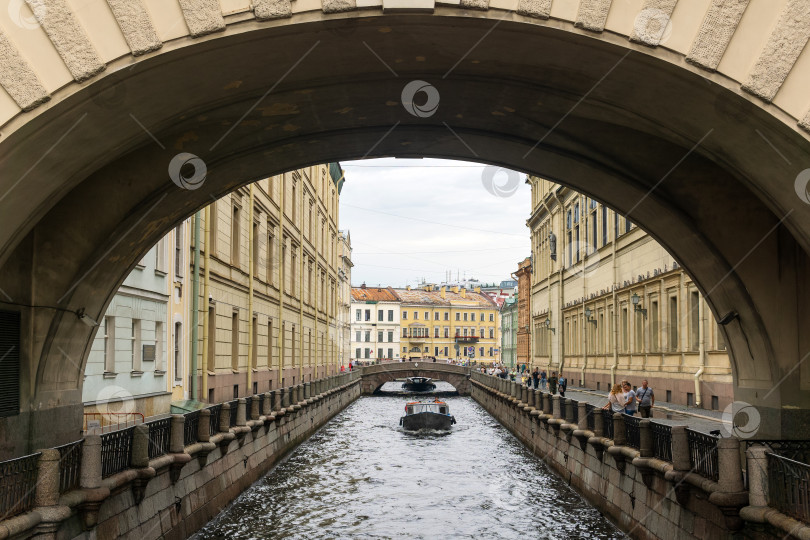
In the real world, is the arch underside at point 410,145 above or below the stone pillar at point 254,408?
above

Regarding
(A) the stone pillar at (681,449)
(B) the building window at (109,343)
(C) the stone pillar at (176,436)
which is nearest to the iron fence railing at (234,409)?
(B) the building window at (109,343)

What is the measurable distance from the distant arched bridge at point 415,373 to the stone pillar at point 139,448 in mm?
58881

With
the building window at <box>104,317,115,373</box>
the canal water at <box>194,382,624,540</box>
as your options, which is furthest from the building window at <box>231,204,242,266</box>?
the building window at <box>104,317,115,373</box>

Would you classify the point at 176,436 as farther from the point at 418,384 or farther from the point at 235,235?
the point at 418,384

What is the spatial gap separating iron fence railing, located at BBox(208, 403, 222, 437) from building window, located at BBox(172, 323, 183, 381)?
490 centimetres

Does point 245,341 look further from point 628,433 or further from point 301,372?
point 628,433

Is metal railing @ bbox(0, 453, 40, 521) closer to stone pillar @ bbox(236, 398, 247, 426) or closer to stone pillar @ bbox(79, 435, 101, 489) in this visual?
stone pillar @ bbox(79, 435, 101, 489)

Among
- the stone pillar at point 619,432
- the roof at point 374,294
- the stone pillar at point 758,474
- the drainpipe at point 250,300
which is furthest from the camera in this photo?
the roof at point 374,294

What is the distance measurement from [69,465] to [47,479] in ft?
2.76

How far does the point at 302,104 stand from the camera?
11.1 m

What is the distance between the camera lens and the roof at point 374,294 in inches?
4658

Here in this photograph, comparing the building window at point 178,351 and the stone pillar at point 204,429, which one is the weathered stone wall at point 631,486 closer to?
the stone pillar at point 204,429

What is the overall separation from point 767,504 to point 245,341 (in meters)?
22.2

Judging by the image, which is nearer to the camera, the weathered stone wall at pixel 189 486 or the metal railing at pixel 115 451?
the metal railing at pixel 115 451
